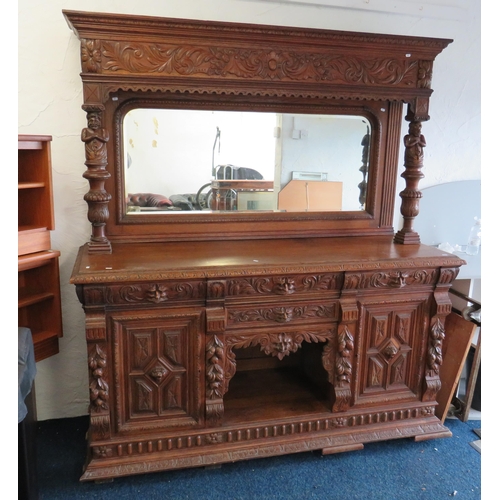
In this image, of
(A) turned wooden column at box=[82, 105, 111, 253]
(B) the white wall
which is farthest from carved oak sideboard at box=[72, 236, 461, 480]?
(B) the white wall

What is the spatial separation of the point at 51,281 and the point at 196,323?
0.77 meters

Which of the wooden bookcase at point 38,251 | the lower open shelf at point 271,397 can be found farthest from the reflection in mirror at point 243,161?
the lower open shelf at point 271,397

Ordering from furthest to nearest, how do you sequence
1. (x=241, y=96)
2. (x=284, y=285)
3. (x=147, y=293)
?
(x=241, y=96), (x=284, y=285), (x=147, y=293)

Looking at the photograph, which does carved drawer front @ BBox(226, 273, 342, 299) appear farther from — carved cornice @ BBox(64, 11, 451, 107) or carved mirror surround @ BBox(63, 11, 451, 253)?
carved cornice @ BBox(64, 11, 451, 107)

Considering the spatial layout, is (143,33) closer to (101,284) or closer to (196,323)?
(101,284)

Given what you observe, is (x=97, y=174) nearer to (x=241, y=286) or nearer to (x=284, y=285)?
(x=241, y=286)

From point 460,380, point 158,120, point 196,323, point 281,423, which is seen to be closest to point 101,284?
point 196,323

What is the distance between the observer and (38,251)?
195cm

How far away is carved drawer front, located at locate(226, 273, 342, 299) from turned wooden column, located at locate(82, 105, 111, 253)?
2.09ft

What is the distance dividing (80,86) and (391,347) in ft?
6.31

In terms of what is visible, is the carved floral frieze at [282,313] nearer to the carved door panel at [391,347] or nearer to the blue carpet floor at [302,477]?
the carved door panel at [391,347]

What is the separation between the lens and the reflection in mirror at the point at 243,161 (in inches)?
84.2

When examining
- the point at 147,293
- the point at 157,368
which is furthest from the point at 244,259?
the point at 157,368

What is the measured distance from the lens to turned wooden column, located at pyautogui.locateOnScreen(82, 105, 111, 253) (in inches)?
72.4
